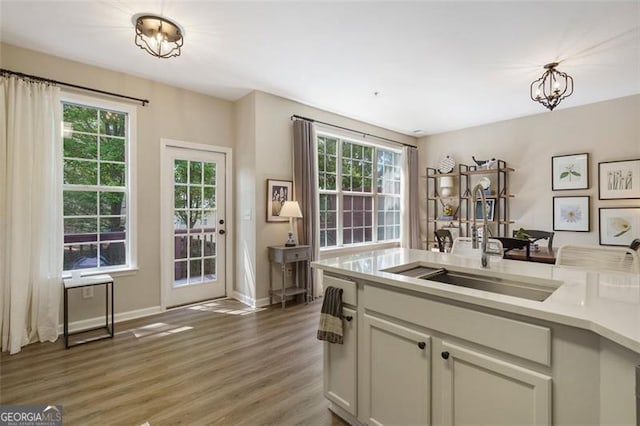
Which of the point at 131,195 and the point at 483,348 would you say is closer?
the point at 483,348

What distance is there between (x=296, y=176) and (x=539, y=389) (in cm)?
361

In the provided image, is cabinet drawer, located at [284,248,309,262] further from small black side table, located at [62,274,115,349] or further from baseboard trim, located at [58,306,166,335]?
small black side table, located at [62,274,115,349]

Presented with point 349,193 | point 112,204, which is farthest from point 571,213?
point 112,204

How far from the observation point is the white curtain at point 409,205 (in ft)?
20.0

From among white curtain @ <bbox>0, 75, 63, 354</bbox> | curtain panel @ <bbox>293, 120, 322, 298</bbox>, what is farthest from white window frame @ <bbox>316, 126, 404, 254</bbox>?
white curtain @ <bbox>0, 75, 63, 354</bbox>

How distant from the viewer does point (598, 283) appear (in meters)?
Result: 1.40

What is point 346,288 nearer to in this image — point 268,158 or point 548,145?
point 268,158

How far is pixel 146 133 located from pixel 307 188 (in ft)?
6.99

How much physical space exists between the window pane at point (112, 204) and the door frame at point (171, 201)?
406mm

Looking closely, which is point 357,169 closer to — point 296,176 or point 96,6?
point 296,176

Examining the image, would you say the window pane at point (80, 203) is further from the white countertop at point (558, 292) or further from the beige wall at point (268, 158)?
the white countertop at point (558, 292)

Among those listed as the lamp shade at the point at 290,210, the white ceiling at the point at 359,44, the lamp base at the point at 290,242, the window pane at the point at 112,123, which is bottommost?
the lamp base at the point at 290,242

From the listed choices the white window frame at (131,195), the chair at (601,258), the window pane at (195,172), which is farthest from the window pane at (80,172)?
the chair at (601,258)

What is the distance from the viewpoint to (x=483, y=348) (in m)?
1.23
